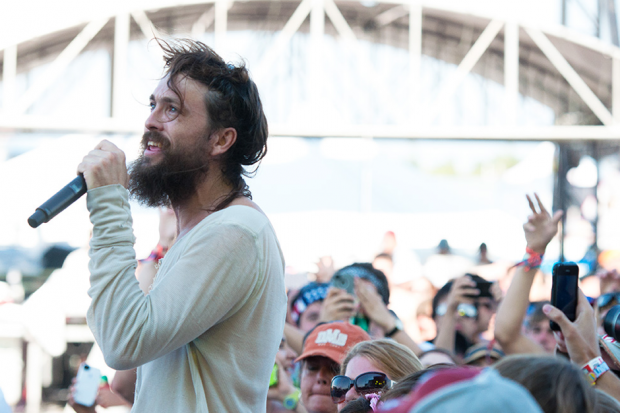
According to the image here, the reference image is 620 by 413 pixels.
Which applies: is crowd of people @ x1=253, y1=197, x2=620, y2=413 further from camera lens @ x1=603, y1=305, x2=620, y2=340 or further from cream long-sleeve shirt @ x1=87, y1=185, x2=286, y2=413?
cream long-sleeve shirt @ x1=87, y1=185, x2=286, y2=413

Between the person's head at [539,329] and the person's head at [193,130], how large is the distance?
2986 mm

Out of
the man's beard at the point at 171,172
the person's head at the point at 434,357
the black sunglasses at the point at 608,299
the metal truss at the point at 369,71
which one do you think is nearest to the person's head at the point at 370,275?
the person's head at the point at 434,357

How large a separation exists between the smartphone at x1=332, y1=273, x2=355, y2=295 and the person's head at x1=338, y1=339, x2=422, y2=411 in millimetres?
1147

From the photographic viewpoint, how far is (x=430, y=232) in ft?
27.2

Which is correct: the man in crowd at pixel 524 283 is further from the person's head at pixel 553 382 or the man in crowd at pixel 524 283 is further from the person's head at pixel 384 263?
the person's head at pixel 384 263

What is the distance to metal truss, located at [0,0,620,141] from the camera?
769 centimetres

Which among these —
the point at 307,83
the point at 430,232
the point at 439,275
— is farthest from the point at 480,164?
the point at 307,83

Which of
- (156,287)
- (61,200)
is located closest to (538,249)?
(156,287)

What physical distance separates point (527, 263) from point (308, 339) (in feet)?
3.26

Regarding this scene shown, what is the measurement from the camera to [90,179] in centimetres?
145

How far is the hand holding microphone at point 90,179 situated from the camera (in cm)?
145

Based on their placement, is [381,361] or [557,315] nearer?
[557,315]

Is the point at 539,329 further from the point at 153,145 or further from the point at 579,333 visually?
the point at 153,145

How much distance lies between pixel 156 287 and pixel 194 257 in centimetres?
10
